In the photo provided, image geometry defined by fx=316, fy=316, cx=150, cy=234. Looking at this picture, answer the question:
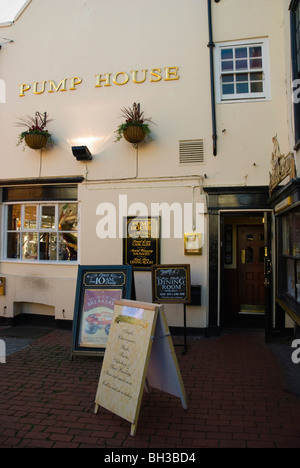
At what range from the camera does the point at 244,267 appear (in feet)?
23.3

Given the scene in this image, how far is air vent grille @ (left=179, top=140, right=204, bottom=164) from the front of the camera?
6.28m

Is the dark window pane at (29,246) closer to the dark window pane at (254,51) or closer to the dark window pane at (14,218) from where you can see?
the dark window pane at (14,218)

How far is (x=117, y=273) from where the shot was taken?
206 inches

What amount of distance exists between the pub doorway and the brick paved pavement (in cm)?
168

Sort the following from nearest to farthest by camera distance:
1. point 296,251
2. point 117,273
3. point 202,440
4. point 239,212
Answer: point 202,440 → point 296,251 → point 117,273 → point 239,212

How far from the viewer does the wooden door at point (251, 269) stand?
705cm

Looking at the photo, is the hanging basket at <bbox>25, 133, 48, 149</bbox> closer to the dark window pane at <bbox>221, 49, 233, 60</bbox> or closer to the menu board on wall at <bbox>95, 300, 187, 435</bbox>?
the dark window pane at <bbox>221, 49, 233, 60</bbox>

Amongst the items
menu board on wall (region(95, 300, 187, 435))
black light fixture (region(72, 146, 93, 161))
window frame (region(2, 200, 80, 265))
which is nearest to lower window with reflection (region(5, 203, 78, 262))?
window frame (region(2, 200, 80, 265))

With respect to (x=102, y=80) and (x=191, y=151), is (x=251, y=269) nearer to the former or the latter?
(x=191, y=151)

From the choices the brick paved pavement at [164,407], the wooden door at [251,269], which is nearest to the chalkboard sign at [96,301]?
the brick paved pavement at [164,407]

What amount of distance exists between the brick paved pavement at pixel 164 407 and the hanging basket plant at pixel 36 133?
13.8 feet
